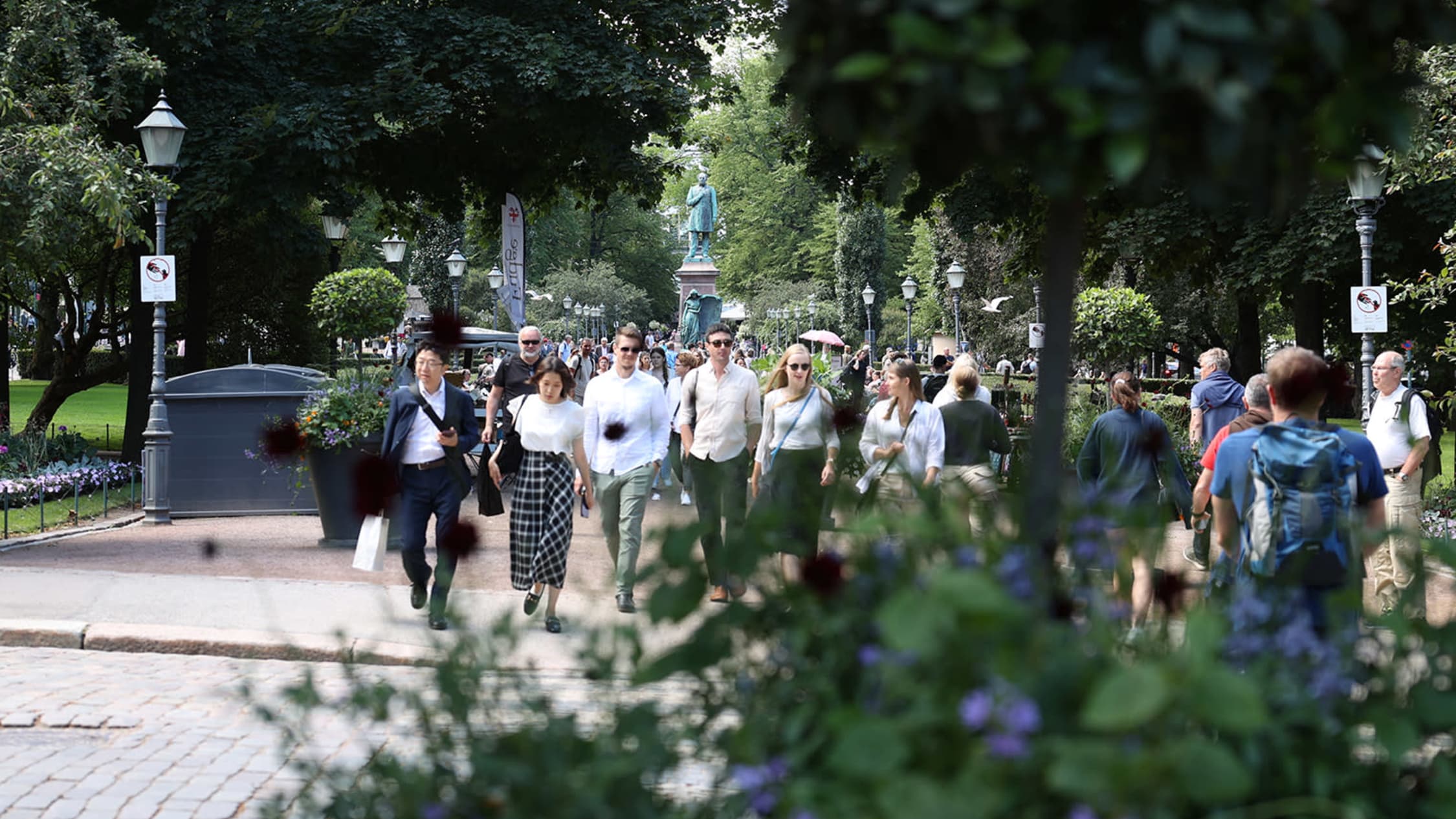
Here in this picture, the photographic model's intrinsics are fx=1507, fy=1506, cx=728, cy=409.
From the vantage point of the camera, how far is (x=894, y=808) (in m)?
1.89

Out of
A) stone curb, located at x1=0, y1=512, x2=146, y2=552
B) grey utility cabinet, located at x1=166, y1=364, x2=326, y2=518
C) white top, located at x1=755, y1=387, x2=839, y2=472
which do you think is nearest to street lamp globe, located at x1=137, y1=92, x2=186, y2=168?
grey utility cabinet, located at x1=166, y1=364, x2=326, y2=518

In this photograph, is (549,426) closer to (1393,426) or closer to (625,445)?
(625,445)

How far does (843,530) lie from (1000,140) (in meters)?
0.81

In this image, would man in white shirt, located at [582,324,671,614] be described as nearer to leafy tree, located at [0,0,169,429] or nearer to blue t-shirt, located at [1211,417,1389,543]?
blue t-shirt, located at [1211,417,1389,543]

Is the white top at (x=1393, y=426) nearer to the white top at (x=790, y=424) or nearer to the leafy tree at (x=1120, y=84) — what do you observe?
the white top at (x=790, y=424)

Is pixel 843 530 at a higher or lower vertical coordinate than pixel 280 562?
higher

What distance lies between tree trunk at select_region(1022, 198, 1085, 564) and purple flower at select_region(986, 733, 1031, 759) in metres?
0.68

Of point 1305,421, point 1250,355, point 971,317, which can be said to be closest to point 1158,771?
point 1305,421

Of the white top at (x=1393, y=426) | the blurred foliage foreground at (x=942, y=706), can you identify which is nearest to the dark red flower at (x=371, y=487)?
the blurred foliage foreground at (x=942, y=706)

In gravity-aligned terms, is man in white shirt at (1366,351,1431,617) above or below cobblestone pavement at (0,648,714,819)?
above

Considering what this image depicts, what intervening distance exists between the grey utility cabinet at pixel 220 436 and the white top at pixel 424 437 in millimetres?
7106

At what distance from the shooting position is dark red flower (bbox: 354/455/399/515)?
14.4 ft

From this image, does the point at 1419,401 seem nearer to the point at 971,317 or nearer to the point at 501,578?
the point at 501,578

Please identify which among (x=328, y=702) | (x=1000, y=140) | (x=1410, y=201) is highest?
(x=1410, y=201)
